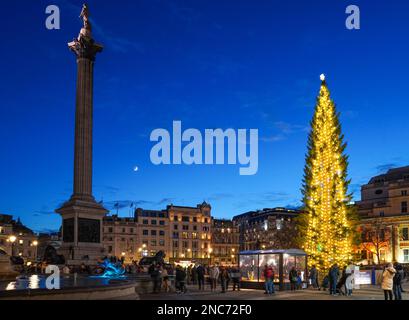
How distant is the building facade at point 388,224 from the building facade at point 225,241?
202 feet

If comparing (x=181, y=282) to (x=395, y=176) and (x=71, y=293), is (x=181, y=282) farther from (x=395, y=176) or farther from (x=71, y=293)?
(x=395, y=176)

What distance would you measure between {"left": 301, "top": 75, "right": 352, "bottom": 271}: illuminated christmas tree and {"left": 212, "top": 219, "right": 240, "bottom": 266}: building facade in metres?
116

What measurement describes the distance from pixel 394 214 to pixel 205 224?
67.2 metres

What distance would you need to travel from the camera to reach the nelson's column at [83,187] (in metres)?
48.8

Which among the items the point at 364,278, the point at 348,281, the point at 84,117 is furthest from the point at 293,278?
the point at 84,117

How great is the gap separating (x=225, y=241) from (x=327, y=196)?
398ft

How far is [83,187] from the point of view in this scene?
2047 inches

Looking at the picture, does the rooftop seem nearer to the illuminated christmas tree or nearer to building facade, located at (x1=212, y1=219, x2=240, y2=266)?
building facade, located at (x1=212, y1=219, x2=240, y2=266)

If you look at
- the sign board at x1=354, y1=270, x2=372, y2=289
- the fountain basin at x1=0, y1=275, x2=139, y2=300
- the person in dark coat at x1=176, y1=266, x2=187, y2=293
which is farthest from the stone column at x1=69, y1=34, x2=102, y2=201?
the fountain basin at x1=0, y1=275, x2=139, y2=300

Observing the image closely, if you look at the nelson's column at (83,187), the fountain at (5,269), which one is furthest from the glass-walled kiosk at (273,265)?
the fountain at (5,269)

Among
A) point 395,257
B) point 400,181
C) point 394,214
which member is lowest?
point 395,257

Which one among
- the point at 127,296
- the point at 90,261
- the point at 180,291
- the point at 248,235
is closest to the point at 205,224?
the point at 248,235
